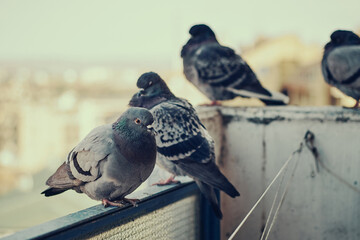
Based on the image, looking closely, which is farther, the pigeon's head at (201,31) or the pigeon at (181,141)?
the pigeon's head at (201,31)

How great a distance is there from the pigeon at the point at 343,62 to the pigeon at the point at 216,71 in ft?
1.56

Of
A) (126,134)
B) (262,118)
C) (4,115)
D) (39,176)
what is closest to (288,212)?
(262,118)

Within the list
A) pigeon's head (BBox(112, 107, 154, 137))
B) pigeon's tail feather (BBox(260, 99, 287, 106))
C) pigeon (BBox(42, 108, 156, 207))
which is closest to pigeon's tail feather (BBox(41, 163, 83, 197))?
pigeon (BBox(42, 108, 156, 207))

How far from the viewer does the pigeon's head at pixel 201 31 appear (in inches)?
160

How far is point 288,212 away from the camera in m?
3.42

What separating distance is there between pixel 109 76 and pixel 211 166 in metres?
39.4

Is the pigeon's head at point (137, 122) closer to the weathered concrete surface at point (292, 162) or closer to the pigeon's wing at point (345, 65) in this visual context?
the weathered concrete surface at point (292, 162)

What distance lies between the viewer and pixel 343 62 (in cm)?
371

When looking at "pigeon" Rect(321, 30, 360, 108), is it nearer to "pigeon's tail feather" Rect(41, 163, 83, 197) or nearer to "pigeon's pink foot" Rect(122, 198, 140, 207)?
"pigeon's pink foot" Rect(122, 198, 140, 207)

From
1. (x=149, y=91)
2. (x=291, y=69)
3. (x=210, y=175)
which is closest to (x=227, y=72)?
(x=149, y=91)

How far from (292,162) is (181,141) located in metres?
1.13

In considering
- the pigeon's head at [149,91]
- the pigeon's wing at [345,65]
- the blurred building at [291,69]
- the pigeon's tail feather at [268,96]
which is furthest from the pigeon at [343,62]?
the blurred building at [291,69]

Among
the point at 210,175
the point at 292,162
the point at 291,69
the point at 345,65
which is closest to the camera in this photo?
the point at 210,175

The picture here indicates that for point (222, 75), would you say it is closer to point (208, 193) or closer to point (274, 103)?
point (274, 103)
